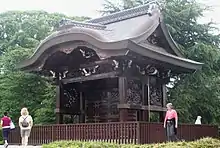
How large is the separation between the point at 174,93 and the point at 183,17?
483 centimetres

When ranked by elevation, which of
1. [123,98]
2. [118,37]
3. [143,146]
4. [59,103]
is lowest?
[143,146]

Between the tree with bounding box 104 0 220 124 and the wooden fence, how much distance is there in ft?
17.3

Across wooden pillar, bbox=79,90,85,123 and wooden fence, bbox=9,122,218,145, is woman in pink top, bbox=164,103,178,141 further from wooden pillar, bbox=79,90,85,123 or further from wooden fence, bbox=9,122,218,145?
wooden pillar, bbox=79,90,85,123

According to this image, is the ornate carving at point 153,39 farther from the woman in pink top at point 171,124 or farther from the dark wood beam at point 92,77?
the woman in pink top at point 171,124

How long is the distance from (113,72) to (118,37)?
1369 millimetres

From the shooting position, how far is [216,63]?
2466 cm

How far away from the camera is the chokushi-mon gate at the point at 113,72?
45.9ft

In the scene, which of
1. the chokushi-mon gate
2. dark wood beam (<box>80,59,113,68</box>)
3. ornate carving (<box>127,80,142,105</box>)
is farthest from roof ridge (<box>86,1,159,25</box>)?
ornate carving (<box>127,80,142,105</box>)

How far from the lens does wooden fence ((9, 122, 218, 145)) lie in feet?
42.7

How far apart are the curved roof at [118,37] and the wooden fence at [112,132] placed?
2.55 metres

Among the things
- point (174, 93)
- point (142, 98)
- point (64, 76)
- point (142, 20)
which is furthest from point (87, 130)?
point (174, 93)

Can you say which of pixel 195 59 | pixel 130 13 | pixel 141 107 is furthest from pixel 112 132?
pixel 195 59

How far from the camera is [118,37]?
50.8 feet

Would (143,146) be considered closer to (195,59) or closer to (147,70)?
(147,70)
